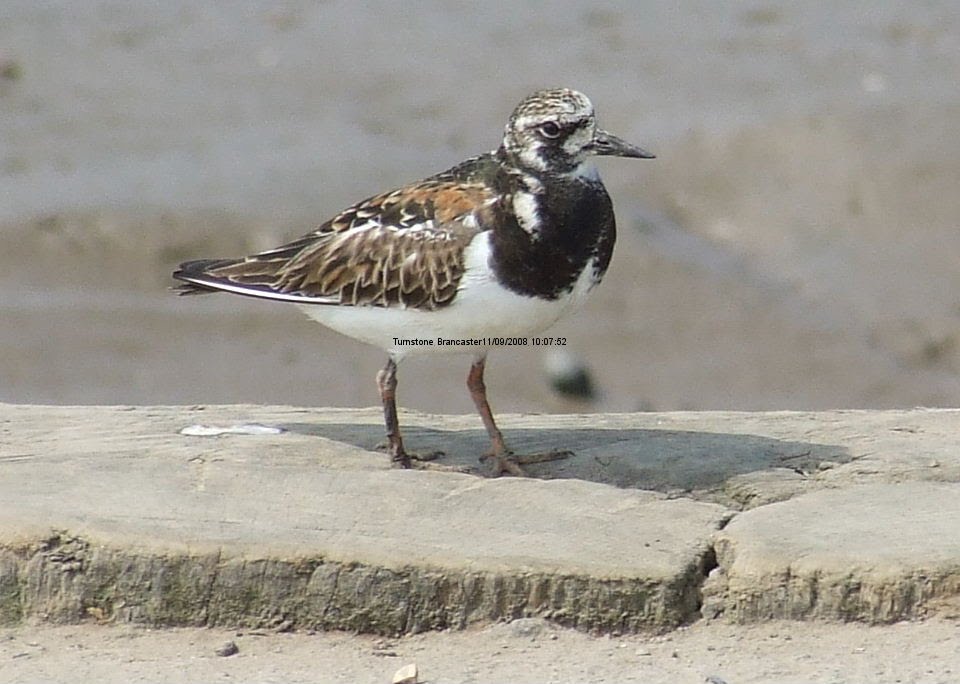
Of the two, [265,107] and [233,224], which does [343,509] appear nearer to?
[233,224]

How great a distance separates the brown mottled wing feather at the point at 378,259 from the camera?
5.19 metres

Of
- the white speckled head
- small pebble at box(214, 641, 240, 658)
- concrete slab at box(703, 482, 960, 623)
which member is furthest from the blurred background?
small pebble at box(214, 641, 240, 658)

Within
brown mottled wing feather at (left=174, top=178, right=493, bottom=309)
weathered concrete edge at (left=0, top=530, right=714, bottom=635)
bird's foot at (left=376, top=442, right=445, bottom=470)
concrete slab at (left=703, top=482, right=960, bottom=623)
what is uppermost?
brown mottled wing feather at (left=174, top=178, right=493, bottom=309)

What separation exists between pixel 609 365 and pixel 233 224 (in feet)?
7.31

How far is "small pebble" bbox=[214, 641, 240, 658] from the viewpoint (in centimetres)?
434

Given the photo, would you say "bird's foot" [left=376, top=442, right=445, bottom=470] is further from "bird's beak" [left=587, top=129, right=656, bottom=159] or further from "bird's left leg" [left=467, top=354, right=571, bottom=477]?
"bird's beak" [left=587, top=129, right=656, bottom=159]

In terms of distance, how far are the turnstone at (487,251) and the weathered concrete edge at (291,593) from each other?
806 millimetres

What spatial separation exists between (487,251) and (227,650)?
135cm

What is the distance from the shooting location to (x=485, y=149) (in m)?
11.0

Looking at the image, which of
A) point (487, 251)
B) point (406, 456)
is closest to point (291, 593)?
point (406, 456)

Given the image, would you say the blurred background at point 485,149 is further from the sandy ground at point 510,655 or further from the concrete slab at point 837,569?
the sandy ground at point 510,655

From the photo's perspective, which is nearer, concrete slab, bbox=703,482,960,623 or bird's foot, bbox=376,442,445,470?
concrete slab, bbox=703,482,960,623

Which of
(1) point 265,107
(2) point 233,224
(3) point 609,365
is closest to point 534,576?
(3) point 609,365

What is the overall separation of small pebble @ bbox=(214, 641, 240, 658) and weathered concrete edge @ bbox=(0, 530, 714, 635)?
0.08m
